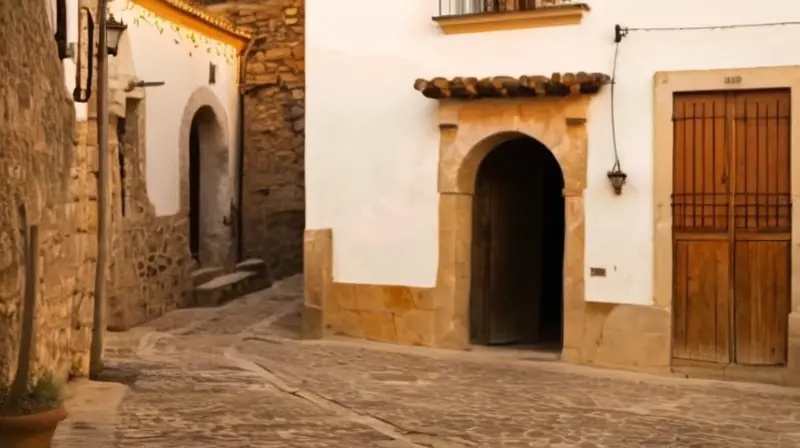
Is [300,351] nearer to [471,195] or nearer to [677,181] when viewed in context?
[471,195]

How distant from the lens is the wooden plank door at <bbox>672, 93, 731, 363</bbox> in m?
8.55

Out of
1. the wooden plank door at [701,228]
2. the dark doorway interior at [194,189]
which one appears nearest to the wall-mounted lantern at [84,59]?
the wooden plank door at [701,228]

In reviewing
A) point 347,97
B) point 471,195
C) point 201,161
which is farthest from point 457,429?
point 201,161

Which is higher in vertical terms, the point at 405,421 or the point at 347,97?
the point at 347,97

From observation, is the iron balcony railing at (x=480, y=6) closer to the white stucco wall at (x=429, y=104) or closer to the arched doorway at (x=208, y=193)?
the white stucco wall at (x=429, y=104)

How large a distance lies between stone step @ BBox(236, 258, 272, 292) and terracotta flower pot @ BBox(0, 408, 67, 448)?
9.53 metres

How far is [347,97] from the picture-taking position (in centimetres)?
1023

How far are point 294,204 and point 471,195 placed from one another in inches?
215

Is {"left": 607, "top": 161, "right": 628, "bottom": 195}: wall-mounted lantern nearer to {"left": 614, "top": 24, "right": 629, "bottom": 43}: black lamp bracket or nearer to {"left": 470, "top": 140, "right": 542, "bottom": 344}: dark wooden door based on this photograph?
{"left": 614, "top": 24, "right": 629, "bottom": 43}: black lamp bracket

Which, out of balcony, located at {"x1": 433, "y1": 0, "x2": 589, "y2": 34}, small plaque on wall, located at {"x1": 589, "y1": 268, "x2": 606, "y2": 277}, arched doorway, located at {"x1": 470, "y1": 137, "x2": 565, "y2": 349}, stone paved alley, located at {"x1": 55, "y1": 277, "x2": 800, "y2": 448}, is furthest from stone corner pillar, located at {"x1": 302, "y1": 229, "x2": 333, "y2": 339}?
small plaque on wall, located at {"x1": 589, "y1": 268, "x2": 606, "y2": 277}

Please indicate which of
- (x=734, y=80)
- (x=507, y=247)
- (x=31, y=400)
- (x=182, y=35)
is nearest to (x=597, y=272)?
(x=507, y=247)

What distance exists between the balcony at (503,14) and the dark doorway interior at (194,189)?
5.27 m

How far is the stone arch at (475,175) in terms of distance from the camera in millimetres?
9102

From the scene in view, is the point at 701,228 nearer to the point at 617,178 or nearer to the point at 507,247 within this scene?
the point at 617,178
